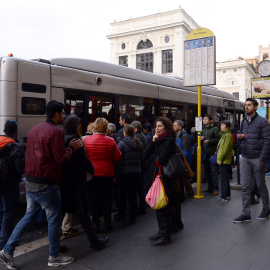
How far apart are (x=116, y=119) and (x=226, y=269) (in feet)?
14.1

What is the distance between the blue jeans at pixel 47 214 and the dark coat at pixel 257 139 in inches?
123

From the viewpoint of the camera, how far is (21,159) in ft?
12.2

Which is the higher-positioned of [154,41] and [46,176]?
[154,41]

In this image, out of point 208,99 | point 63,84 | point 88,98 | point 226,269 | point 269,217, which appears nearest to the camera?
point 226,269

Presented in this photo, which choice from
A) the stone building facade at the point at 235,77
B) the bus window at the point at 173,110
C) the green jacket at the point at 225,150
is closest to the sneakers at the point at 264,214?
the green jacket at the point at 225,150

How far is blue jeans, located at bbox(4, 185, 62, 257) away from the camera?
3393 mm

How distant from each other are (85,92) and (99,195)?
257 centimetres

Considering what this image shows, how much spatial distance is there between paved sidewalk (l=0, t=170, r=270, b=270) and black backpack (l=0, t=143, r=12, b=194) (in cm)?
88

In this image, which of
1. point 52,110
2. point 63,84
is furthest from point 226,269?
point 63,84

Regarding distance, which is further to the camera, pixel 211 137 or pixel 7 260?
pixel 211 137

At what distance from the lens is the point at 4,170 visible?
3680mm

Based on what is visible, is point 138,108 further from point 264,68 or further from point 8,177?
point 264,68

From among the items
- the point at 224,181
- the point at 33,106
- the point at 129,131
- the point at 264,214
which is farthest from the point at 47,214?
the point at 224,181

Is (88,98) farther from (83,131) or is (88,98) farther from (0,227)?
(0,227)
